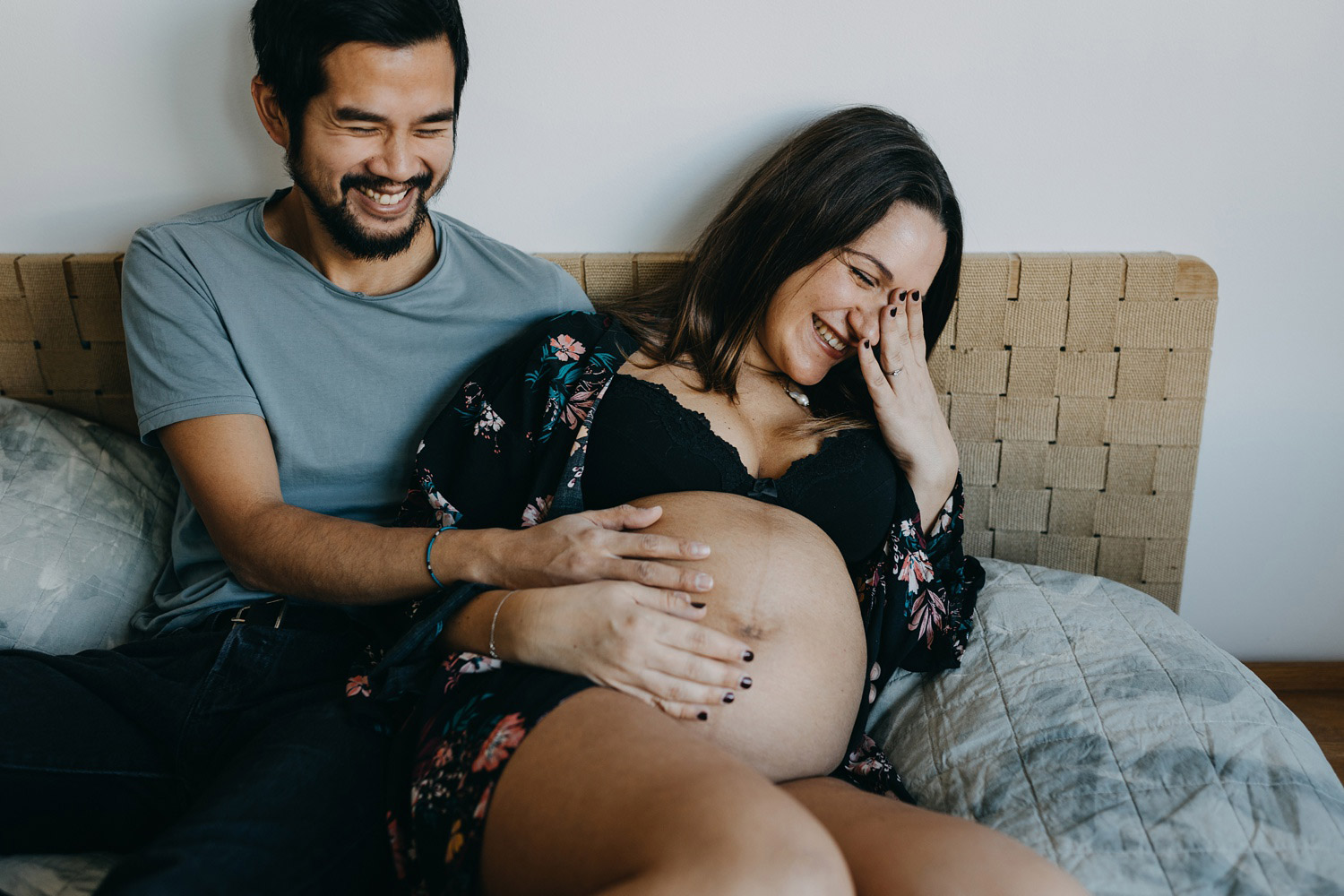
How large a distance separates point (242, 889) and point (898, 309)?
1.06 m

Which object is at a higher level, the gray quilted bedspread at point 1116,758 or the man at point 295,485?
the man at point 295,485

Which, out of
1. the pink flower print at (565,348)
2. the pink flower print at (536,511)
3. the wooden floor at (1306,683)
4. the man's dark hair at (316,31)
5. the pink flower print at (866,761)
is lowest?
the wooden floor at (1306,683)

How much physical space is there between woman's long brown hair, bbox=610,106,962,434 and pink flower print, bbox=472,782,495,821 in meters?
0.67

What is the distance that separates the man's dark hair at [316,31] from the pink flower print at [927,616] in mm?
1021

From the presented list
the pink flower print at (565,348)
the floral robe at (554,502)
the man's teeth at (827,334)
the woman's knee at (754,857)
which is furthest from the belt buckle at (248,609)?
the man's teeth at (827,334)

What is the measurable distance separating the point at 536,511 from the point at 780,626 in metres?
0.37

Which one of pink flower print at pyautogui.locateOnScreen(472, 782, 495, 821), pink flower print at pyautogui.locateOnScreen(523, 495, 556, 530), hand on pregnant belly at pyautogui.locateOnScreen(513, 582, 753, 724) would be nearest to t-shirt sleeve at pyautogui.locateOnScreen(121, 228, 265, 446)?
pink flower print at pyautogui.locateOnScreen(523, 495, 556, 530)

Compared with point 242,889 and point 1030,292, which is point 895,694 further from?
point 242,889

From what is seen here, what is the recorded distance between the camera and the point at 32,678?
40.6 inches

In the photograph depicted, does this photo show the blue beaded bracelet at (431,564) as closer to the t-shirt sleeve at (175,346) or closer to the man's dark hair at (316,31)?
the t-shirt sleeve at (175,346)

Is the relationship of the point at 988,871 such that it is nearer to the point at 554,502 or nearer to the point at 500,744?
the point at 500,744

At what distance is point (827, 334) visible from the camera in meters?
1.28

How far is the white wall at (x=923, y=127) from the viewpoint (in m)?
1.34

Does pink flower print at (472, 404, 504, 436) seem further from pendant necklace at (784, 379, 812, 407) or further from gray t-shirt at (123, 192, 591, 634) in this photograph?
pendant necklace at (784, 379, 812, 407)
